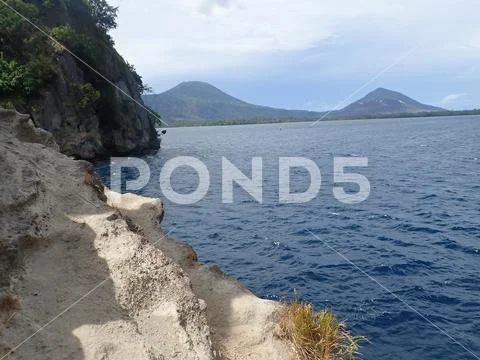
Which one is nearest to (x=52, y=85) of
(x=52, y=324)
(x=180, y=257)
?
(x=180, y=257)

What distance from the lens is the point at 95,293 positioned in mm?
9844

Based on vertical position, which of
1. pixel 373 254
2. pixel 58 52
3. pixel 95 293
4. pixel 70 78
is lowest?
pixel 373 254

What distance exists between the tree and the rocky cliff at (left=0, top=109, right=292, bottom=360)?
264 feet

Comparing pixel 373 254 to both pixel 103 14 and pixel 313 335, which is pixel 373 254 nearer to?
pixel 313 335

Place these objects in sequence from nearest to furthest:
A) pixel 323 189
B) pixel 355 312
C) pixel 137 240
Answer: pixel 137 240, pixel 355 312, pixel 323 189

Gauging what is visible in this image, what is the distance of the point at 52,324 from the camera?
340 inches

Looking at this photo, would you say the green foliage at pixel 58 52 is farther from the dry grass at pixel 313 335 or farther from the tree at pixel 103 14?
the dry grass at pixel 313 335

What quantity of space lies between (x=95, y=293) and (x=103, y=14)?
292 feet

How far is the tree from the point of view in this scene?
276 ft

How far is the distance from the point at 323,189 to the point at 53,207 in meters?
36.0

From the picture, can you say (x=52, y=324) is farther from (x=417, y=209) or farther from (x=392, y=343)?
(x=417, y=209)

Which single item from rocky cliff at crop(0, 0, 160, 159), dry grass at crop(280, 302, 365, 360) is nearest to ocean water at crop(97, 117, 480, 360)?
dry grass at crop(280, 302, 365, 360)

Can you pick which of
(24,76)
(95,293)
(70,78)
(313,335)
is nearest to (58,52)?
(70,78)

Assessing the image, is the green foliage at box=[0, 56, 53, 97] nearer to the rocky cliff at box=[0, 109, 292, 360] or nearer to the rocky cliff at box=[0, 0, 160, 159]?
the rocky cliff at box=[0, 0, 160, 159]
